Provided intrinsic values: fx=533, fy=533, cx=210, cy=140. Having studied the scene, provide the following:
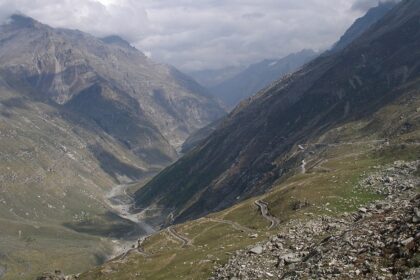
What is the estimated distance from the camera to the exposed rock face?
44750mm

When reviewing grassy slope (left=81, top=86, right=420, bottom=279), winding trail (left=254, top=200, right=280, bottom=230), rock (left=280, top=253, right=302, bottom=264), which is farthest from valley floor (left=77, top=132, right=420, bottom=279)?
winding trail (left=254, top=200, right=280, bottom=230)

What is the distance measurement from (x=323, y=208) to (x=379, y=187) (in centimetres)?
1458

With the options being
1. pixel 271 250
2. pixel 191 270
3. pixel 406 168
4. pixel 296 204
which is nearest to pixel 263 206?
pixel 296 204

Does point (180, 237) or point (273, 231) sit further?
point (180, 237)

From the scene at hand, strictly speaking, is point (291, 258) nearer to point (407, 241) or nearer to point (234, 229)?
point (407, 241)

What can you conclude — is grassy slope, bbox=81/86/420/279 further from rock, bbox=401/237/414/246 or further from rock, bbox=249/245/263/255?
rock, bbox=401/237/414/246

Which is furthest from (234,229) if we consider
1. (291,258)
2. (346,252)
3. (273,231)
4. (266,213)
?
(346,252)

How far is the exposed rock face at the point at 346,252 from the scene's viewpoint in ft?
147

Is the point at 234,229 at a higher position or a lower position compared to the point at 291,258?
lower

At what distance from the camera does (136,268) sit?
113125 millimetres

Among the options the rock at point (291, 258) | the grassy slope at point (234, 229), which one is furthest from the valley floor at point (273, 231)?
the rock at point (291, 258)

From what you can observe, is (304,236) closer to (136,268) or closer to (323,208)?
(323,208)

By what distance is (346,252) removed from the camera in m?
50.2

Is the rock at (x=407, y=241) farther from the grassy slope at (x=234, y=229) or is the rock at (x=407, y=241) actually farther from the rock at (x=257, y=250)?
the grassy slope at (x=234, y=229)
